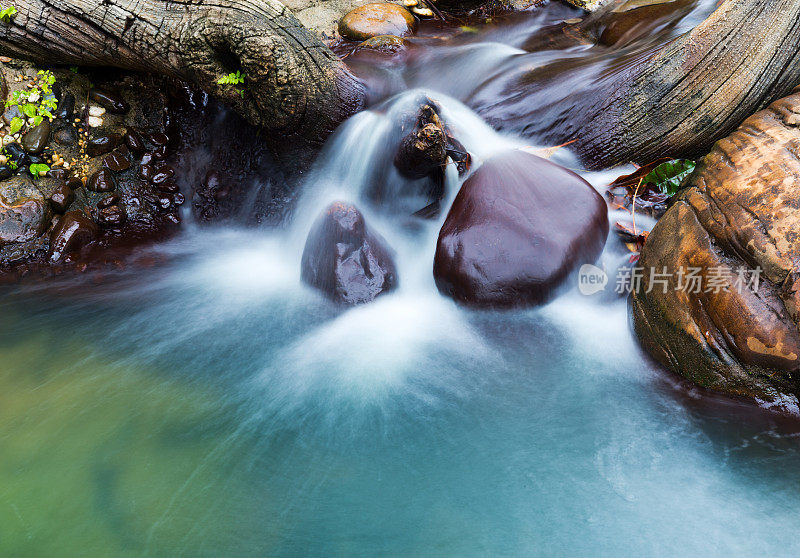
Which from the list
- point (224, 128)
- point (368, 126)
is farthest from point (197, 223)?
point (368, 126)

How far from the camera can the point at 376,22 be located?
6.33m

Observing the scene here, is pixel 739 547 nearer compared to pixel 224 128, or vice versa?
pixel 739 547

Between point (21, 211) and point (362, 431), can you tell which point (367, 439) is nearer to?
point (362, 431)

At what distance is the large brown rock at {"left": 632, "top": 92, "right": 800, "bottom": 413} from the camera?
106 inches

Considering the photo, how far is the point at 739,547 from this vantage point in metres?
2.31

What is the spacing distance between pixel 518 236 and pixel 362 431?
5.08ft

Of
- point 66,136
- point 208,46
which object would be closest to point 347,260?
point 208,46

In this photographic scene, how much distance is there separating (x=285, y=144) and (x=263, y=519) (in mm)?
3057

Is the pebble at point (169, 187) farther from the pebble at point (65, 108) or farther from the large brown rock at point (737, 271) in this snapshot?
the large brown rock at point (737, 271)

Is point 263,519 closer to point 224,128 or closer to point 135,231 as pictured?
point 135,231

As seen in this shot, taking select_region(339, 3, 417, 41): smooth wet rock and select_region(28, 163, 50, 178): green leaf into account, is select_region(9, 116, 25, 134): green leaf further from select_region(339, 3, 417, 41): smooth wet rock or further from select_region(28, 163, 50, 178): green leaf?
select_region(339, 3, 417, 41): smooth wet rock

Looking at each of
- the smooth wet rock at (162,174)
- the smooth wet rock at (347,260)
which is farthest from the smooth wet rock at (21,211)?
the smooth wet rock at (347,260)

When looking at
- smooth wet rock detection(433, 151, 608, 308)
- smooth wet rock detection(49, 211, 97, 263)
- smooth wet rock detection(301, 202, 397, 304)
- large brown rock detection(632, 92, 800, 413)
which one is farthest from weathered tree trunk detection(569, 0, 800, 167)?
smooth wet rock detection(49, 211, 97, 263)

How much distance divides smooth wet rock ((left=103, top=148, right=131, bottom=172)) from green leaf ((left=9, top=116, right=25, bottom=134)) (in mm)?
662
